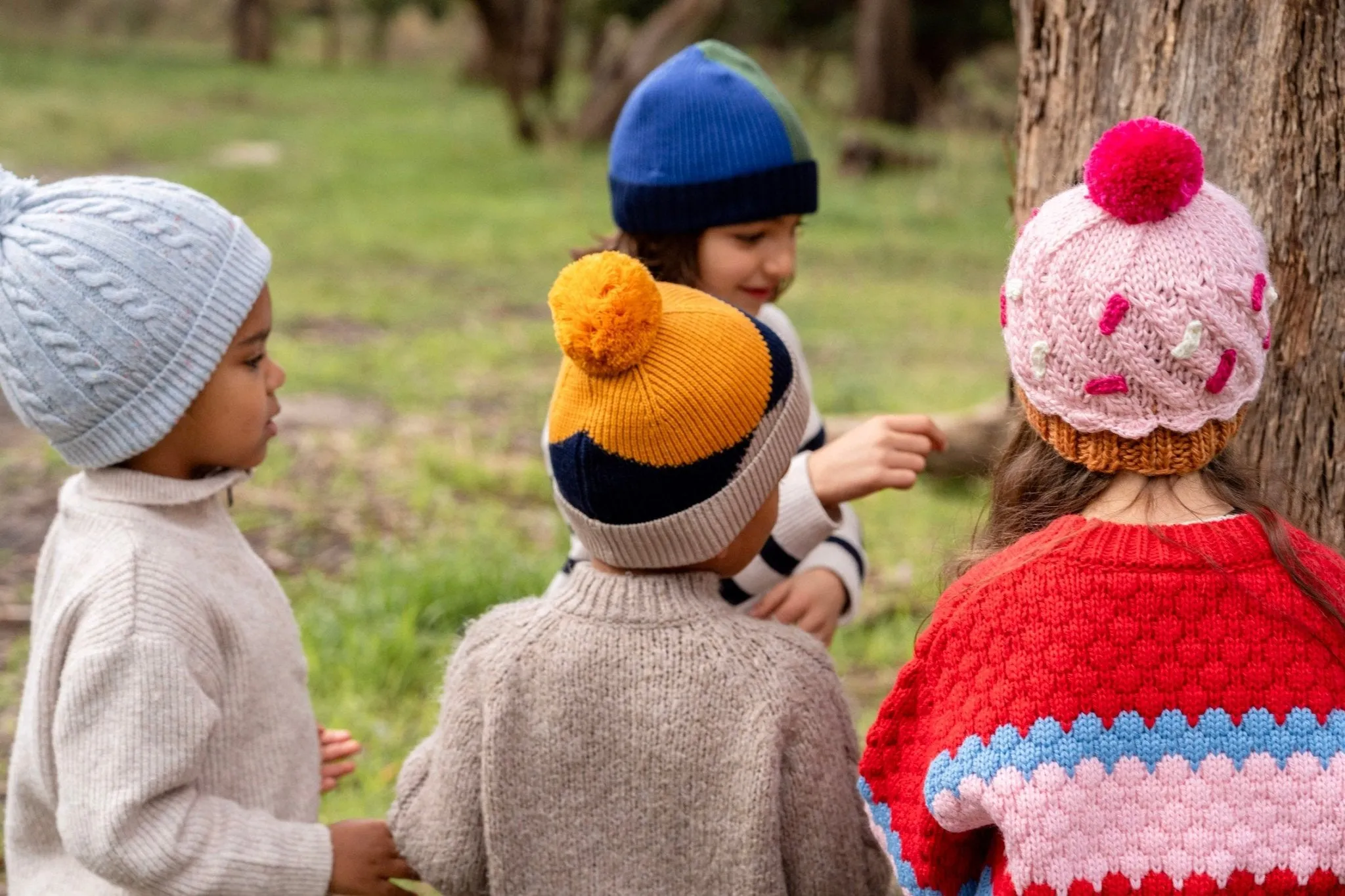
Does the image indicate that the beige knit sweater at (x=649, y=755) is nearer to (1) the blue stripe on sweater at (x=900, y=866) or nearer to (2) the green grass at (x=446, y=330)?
(1) the blue stripe on sweater at (x=900, y=866)

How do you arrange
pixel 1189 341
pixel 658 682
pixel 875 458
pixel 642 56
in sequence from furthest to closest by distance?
pixel 642 56
pixel 875 458
pixel 658 682
pixel 1189 341

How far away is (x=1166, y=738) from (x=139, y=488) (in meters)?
1.42

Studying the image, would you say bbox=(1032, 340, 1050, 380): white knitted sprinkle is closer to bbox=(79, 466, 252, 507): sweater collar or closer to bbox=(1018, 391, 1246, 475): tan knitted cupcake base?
bbox=(1018, 391, 1246, 475): tan knitted cupcake base

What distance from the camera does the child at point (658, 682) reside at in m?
1.82

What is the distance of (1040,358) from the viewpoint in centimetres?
164

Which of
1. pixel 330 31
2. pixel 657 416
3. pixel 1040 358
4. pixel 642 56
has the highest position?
pixel 1040 358

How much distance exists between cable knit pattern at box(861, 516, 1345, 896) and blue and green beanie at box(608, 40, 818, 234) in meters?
1.26

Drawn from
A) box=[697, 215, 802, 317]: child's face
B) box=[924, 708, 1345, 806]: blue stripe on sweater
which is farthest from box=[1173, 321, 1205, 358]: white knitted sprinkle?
box=[697, 215, 802, 317]: child's face

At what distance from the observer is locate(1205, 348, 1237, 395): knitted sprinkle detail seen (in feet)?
5.20

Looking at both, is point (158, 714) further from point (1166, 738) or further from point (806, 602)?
point (1166, 738)

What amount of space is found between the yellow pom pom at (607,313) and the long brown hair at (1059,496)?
Result: 1.56 ft

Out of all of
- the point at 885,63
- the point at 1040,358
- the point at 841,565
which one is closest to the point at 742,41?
the point at 885,63

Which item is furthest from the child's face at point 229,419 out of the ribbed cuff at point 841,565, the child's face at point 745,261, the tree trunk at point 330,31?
the tree trunk at point 330,31

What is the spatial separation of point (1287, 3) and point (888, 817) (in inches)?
55.8
